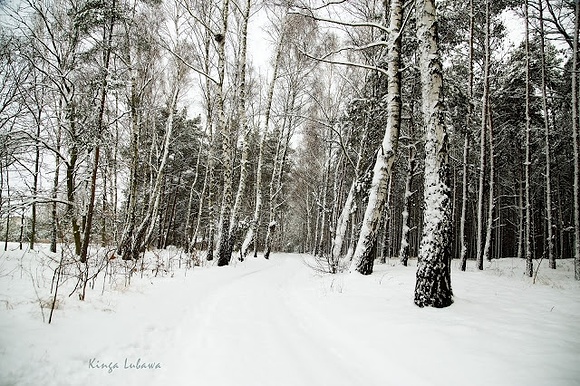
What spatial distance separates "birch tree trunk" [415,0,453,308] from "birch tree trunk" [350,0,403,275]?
6.80 feet

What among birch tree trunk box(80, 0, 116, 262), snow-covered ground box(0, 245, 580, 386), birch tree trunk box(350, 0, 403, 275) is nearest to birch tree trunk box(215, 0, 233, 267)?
birch tree trunk box(80, 0, 116, 262)

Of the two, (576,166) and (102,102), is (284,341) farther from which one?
(576,166)

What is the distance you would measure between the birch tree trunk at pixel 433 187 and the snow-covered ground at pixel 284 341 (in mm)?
356

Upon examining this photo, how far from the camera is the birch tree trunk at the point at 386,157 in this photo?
6.85 m

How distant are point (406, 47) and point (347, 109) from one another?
10.0 feet

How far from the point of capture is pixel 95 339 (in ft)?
9.07

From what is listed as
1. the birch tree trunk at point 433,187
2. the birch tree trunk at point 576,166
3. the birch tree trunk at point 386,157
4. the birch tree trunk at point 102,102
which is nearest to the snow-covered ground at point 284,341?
the birch tree trunk at point 433,187

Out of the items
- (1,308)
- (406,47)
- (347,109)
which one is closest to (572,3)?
(406,47)

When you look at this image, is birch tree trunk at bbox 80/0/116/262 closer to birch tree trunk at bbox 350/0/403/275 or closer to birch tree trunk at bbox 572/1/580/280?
birch tree trunk at bbox 350/0/403/275

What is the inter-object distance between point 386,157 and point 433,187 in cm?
264

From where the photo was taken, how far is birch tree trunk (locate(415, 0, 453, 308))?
4.11 m

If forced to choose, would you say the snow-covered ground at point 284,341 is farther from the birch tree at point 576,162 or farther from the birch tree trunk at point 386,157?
the birch tree at point 576,162

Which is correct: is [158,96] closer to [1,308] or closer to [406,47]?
[406,47]

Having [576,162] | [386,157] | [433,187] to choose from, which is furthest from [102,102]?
[576,162]
